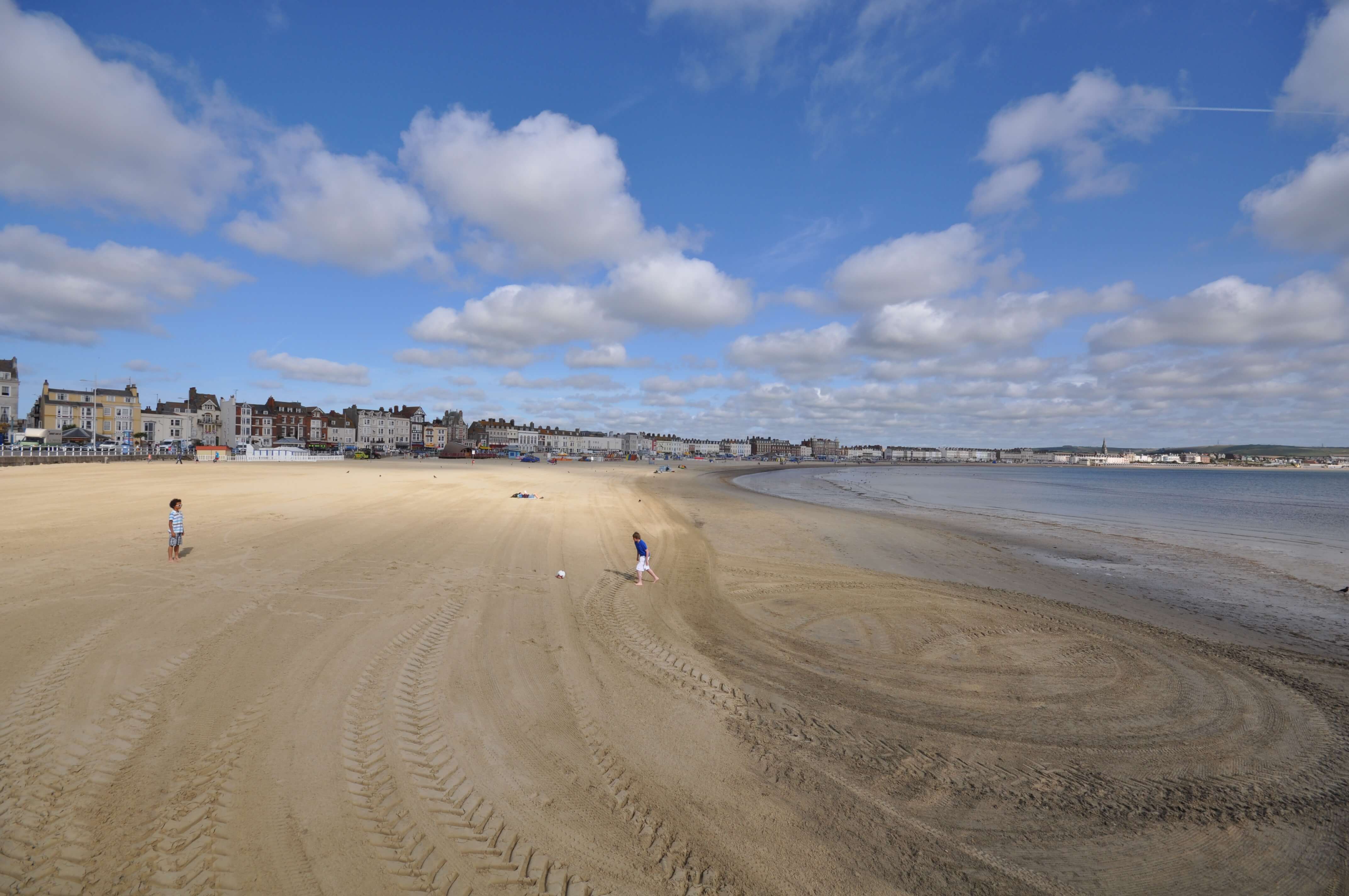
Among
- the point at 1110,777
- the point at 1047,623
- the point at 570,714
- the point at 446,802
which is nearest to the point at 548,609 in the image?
the point at 570,714

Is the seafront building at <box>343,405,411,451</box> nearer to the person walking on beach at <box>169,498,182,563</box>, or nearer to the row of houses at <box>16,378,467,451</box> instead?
the row of houses at <box>16,378,467,451</box>

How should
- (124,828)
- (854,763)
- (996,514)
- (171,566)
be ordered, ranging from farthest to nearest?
(996,514) < (171,566) < (854,763) < (124,828)

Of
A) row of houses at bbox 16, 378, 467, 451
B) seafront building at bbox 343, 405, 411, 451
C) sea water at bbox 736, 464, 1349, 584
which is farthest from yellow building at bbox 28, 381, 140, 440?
sea water at bbox 736, 464, 1349, 584

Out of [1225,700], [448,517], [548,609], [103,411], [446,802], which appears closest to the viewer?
[446,802]

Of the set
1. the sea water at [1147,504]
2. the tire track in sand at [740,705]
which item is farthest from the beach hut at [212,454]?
the tire track in sand at [740,705]

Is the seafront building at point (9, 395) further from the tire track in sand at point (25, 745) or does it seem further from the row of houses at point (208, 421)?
the tire track in sand at point (25, 745)

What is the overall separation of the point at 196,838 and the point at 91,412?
130 metres

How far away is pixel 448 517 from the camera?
1953 cm

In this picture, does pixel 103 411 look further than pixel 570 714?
Yes

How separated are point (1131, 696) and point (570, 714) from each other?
24.5 feet

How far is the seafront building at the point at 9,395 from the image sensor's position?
75.6 metres

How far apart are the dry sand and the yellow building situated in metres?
117

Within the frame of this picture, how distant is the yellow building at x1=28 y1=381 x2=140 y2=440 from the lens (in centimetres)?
8919

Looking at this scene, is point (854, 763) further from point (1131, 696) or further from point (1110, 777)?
point (1131, 696)
